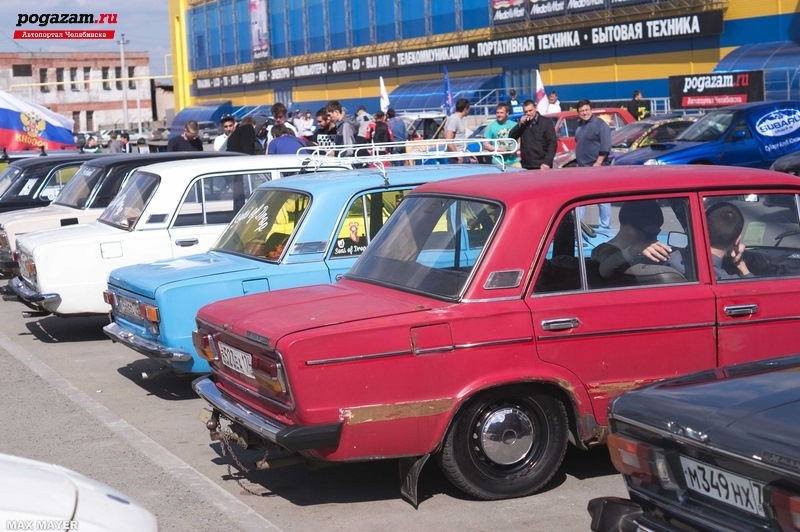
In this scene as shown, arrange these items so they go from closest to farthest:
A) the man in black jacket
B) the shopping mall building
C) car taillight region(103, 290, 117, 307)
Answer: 1. car taillight region(103, 290, 117, 307)
2. the man in black jacket
3. the shopping mall building

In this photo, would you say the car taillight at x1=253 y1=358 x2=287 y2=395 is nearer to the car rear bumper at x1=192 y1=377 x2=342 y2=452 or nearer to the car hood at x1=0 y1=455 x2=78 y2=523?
the car rear bumper at x1=192 y1=377 x2=342 y2=452

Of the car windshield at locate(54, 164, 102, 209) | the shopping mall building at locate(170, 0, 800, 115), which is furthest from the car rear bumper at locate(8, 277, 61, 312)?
the shopping mall building at locate(170, 0, 800, 115)

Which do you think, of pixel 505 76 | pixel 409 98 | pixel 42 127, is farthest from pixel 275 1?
pixel 42 127

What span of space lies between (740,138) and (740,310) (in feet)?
46.8

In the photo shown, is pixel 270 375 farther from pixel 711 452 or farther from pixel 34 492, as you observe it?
pixel 711 452

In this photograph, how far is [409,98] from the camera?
50.4 meters

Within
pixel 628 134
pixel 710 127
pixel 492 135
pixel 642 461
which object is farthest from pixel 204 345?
pixel 628 134

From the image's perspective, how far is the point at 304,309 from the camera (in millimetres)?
5688

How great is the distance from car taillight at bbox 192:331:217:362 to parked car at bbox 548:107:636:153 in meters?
17.2

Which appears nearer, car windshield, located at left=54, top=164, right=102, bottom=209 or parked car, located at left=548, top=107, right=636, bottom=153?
car windshield, located at left=54, top=164, right=102, bottom=209

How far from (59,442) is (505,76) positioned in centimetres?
4132

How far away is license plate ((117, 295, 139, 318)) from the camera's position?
27.0ft

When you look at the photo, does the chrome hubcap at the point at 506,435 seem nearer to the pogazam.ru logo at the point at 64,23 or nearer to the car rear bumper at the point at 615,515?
the car rear bumper at the point at 615,515

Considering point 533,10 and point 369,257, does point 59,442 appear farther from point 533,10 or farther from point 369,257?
point 533,10
